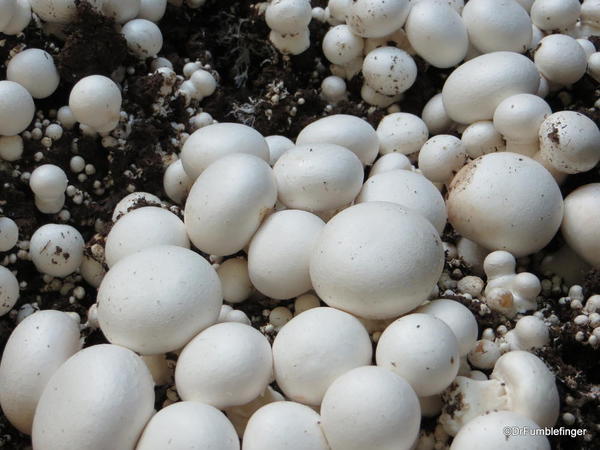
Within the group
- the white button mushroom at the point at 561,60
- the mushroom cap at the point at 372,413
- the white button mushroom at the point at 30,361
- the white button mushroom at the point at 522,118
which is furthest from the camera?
the white button mushroom at the point at 561,60

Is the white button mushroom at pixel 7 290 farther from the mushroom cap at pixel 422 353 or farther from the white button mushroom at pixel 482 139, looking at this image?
the white button mushroom at pixel 482 139

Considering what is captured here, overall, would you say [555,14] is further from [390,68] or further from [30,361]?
[30,361]

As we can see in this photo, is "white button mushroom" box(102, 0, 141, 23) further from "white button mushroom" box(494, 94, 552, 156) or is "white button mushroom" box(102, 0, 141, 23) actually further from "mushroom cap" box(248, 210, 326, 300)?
"white button mushroom" box(494, 94, 552, 156)

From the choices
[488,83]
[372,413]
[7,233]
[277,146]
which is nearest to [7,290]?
[7,233]

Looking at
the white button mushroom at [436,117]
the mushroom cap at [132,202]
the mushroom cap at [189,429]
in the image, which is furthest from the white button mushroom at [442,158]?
the mushroom cap at [189,429]

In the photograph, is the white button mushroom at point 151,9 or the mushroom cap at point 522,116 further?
the white button mushroom at point 151,9

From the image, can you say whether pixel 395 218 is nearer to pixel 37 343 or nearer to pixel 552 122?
pixel 552 122
